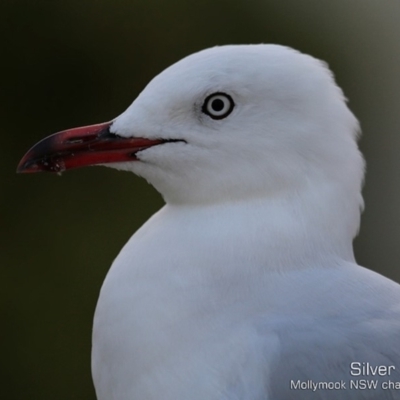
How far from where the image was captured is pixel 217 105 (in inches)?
58.8

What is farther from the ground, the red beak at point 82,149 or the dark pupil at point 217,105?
the dark pupil at point 217,105

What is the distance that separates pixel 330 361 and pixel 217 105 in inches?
17.9

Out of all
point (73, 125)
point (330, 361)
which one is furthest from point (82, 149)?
point (73, 125)

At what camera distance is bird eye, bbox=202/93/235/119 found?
1.49 meters

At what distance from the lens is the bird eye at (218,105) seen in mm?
1490

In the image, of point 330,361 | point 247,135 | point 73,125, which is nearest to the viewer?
point 330,361

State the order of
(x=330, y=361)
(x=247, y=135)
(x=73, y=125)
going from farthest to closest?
(x=73, y=125), (x=247, y=135), (x=330, y=361)

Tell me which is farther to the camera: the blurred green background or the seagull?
the blurred green background

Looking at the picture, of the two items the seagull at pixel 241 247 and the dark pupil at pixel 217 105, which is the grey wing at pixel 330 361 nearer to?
the seagull at pixel 241 247

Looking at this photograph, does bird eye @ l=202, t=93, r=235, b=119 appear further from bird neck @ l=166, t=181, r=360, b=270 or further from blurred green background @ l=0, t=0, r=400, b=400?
blurred green background @ l=0, t=0, r=400, b=400

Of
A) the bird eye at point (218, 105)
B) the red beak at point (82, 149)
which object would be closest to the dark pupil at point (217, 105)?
the bird eye at point (218, 105)

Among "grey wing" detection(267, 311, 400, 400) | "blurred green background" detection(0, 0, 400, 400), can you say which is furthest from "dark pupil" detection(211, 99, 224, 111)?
Result: "blurred green background" detection(0, 0, 400, 400)

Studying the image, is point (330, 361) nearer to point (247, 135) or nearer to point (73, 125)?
point (247, 135)

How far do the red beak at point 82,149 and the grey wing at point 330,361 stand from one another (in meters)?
0.38
